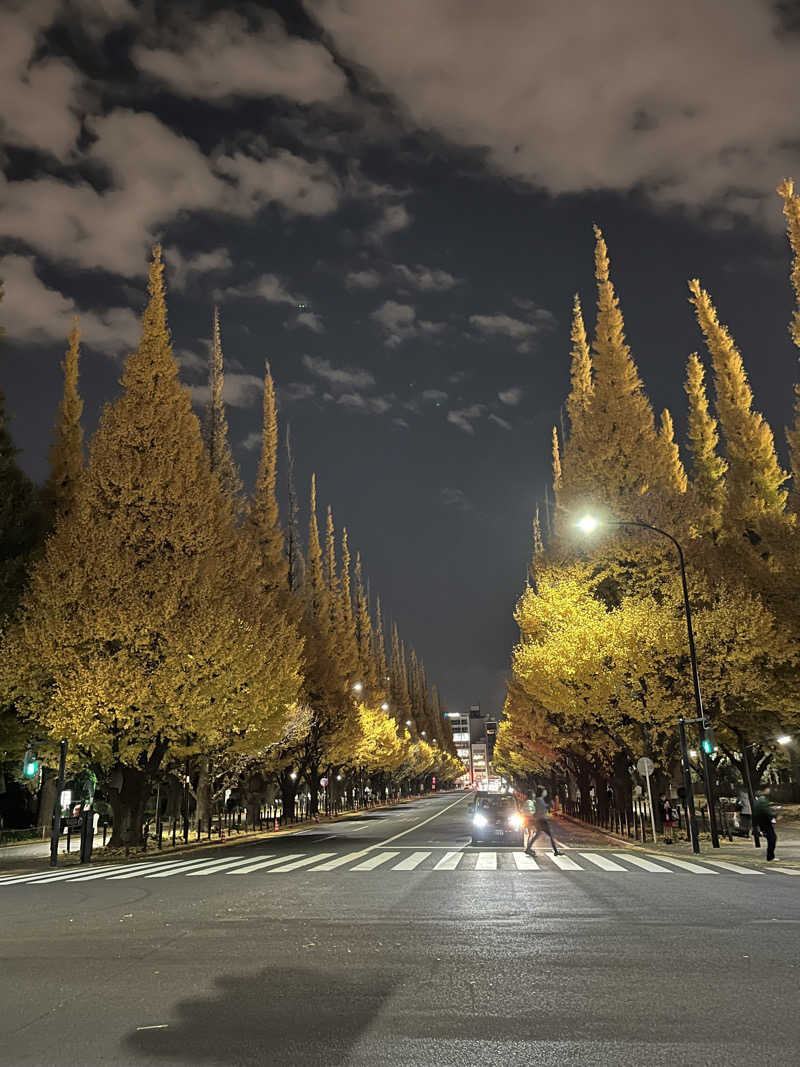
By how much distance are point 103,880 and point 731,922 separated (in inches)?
474

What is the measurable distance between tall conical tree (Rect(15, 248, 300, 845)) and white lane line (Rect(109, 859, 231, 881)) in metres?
4.17

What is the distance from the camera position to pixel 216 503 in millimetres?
27312

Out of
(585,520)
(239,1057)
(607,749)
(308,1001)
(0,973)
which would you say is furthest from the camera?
(607,749)

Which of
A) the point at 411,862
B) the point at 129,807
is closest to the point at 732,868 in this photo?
the point at 411,862

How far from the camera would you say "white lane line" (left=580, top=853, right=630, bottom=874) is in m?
16.3

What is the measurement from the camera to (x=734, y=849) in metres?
21.4

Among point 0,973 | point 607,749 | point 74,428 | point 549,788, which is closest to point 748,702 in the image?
point 607,749

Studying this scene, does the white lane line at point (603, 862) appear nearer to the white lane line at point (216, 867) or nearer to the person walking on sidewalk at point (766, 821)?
the person walking on sidewalk at point (766, 821)

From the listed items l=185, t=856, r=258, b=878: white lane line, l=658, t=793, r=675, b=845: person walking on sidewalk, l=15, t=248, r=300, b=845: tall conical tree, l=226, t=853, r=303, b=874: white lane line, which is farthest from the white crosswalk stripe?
l=15, t=248, r=300, b=845: tall conical tree

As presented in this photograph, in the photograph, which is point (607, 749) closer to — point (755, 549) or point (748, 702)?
point (748, 702)

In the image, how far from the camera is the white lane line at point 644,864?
15625 mm

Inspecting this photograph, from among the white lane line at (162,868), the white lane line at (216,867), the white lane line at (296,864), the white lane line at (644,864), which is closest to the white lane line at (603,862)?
the white lane line at (644,864)

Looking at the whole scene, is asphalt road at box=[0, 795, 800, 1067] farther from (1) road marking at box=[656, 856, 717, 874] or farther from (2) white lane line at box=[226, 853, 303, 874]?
(2) white lane line at box=[226, 853, 303, 874]

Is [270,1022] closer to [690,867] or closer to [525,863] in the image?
[690,867]
